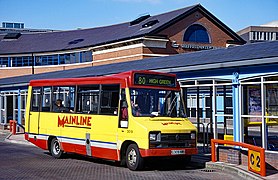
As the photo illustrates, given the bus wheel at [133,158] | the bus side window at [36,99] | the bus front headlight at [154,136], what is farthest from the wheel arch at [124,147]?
the bus side window at [36,99]

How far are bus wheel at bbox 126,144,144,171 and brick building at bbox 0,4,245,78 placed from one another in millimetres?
32922

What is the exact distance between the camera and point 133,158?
1429 centimetres

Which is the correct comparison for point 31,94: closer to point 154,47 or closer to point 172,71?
point 172,71

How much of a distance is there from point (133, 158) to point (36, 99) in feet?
20.4

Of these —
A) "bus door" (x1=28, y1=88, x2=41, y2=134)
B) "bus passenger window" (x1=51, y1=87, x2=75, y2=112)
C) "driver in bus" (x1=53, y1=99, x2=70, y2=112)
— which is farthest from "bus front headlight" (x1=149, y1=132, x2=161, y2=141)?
"bus door" (x1=28, y1=88, x2=41, y2=134)

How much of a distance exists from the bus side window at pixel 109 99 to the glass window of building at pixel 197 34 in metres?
36.3

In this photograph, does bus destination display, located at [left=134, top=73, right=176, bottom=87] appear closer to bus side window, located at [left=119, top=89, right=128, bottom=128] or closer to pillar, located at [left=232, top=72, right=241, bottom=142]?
bus side window, located at [left=119, top=89, right=128, bottom=128]

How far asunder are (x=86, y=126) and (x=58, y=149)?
202 centimetres

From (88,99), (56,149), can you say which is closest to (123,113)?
(88,99)

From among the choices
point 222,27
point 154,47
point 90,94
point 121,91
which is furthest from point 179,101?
point 222,27

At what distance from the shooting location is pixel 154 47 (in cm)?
4881

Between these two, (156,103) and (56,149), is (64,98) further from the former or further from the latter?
(156,103)

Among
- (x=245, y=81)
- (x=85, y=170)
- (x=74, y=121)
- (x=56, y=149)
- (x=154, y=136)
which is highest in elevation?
(x=245, y=81)

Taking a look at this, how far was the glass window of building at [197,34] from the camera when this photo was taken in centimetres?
5134
